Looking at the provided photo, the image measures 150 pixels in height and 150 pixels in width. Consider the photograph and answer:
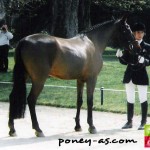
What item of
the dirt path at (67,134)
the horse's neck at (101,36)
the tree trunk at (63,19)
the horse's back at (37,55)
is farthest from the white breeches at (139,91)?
the tree trunk at (63,19)

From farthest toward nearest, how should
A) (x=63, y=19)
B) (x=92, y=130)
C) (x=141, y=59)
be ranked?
(x=63, y=19) < (x=141, y=59) < (x=92, y=130)

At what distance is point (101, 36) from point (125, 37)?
493 mm

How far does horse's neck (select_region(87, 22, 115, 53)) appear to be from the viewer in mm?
9305

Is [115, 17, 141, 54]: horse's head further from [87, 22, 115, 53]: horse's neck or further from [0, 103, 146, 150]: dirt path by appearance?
[0, 103, 146, 150]: dirt path

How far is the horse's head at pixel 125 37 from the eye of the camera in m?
9.11

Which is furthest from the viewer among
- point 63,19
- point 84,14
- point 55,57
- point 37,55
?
point 84,14

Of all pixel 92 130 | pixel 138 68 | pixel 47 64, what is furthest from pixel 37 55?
pixel 138 68

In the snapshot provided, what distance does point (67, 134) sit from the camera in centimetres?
848

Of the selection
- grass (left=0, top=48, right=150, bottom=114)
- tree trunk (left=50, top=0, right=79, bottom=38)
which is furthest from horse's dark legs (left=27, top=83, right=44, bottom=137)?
tree trunk (left=50, top=0, right=79, bottom=38)

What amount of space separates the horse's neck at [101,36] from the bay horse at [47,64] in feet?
0.45

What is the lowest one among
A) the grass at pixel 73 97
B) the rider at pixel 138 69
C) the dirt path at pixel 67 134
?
the grass at pixel 73 97

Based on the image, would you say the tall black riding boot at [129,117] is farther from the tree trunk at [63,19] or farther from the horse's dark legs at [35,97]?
the tree trunk at [63,19]

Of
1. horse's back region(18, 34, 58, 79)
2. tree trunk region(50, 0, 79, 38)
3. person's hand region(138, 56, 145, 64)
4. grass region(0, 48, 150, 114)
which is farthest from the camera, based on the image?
tree trunk region(50, 0, 79, 38)

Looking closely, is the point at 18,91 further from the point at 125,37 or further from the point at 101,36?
the point at 125,37
